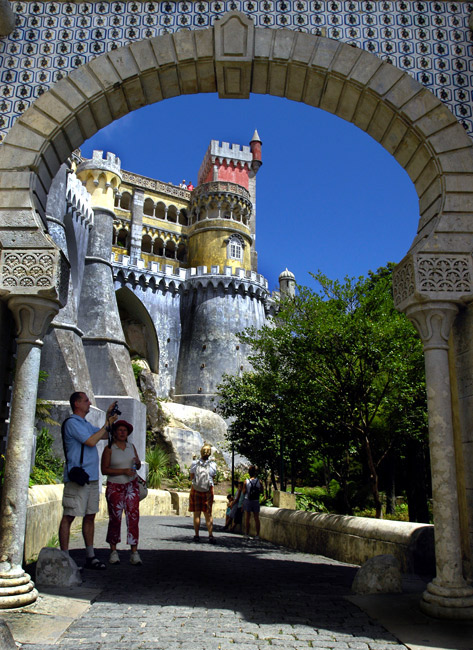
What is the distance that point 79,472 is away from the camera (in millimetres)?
5516

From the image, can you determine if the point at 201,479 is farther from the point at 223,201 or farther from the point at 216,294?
the point at 223,201

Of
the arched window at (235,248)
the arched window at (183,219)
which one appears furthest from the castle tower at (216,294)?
the arched window at (183,219)

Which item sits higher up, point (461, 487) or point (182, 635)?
point (461, 487)

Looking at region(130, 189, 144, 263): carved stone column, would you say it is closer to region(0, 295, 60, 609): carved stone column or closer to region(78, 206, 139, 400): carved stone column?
region(78, 206, 139, 400): carved stone column

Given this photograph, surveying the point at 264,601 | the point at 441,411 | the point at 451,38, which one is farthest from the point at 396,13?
the point at 264,601

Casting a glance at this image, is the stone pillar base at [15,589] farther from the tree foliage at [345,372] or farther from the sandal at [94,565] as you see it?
the tree foliage at [345,372]

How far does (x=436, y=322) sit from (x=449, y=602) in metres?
2.25

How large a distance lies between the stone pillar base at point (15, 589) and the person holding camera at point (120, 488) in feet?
5.52

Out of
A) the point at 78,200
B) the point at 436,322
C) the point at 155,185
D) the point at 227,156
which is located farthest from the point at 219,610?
the point at 227,156

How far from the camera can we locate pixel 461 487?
194 inches

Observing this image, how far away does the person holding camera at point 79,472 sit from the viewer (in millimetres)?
5496

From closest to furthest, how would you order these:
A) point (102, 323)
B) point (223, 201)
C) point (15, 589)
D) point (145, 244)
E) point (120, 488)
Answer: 1. point (15, 589)
2. point (120, 488)
3. point (102, 323)
4. point (223, 201)
5. point (145, 244)

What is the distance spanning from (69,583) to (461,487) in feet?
11.4

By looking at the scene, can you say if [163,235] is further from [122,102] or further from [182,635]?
[182,635]
